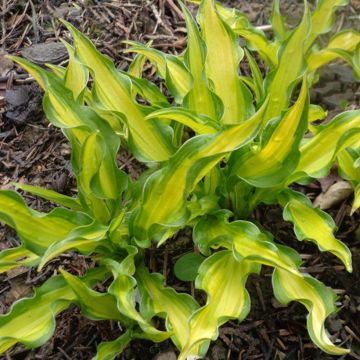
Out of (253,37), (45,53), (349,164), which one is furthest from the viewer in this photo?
(45,53)

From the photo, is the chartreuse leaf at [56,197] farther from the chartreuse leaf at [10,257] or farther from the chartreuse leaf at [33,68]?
the chartreuse leaf at [33,68]

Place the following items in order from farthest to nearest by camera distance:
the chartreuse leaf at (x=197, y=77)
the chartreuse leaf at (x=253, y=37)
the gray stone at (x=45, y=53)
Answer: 1. the gray stone at (x=45, y=53)
2. the chartreuse leaf at (x=253, y=37)
3. the chartreuse leaf at (x=197, y=77)

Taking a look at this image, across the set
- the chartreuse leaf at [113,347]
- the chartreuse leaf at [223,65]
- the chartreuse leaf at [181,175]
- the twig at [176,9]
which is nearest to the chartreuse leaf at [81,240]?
the chartreuse leaf at [181,175]

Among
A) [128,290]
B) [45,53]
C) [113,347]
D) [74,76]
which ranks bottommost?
[113,347]

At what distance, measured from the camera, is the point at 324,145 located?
1749 mm

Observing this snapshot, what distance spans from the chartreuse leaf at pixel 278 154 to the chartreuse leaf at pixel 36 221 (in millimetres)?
495

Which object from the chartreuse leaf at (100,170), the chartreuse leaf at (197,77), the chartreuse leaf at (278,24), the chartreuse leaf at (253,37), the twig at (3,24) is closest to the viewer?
the chartreuse leaf at (100,170)

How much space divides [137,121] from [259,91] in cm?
52

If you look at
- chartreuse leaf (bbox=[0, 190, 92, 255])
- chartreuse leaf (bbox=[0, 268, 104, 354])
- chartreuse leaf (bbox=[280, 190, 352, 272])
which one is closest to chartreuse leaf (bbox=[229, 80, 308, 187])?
chartreuse leaf (bbox=[280, 190, 352, 272])

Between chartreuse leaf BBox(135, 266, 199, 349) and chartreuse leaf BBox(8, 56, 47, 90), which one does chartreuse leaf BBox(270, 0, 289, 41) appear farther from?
chartreuse leaf BBox(135, 266, 199, 349)

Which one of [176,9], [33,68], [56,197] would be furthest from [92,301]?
[176,9]

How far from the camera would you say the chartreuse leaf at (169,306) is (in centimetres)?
162

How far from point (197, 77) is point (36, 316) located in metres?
0.84

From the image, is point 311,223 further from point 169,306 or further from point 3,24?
point 3,24
